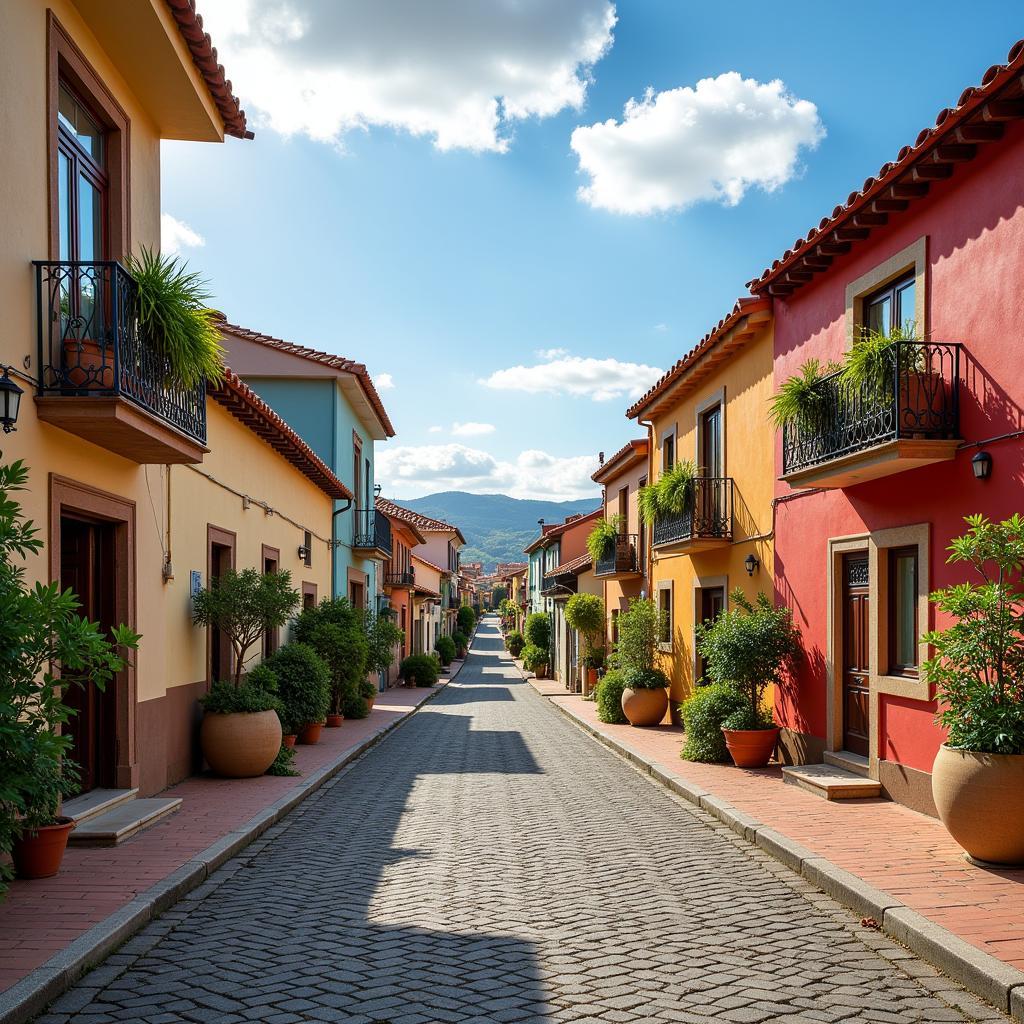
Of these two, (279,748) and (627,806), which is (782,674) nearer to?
(627,806)

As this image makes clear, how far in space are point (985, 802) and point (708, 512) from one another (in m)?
8.68

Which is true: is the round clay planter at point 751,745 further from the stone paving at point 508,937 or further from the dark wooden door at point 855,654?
the stone paving at point 508,937

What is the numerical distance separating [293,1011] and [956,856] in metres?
5.05

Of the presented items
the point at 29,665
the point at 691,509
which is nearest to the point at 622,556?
the point at 691,509

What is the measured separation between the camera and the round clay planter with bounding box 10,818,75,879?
20.9ft

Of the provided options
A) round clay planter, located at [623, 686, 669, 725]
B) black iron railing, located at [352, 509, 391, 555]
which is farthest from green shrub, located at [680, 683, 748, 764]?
black iron railing, located at [352, 509, 391, 555]

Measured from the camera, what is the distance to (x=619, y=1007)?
457cm

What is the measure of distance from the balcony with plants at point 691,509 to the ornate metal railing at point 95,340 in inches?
344

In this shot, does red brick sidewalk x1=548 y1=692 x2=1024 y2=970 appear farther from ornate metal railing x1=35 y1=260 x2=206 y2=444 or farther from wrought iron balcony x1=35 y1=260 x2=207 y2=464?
A: ornate metal railing x1=35 y1=260 x2=206 y2=444

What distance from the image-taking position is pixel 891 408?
28.4 feet

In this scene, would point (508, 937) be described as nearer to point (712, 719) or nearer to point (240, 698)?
point (240, 698)

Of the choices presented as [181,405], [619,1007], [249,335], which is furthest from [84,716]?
[249,335]

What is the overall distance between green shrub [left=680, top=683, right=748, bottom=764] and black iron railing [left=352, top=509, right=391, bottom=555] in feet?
45.4

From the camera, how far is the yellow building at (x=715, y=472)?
13.4 metres
